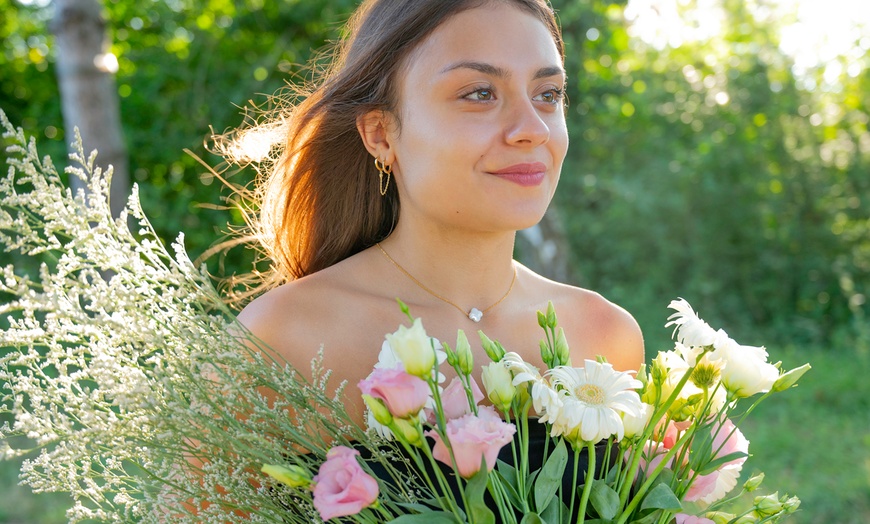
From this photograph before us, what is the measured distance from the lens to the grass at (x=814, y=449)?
15.2 feet

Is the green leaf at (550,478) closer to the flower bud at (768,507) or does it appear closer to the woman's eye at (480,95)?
the flower bud at (768,507)

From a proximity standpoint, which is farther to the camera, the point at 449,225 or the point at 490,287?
the point at 490,287

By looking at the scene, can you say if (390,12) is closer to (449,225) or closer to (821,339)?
(449,225)

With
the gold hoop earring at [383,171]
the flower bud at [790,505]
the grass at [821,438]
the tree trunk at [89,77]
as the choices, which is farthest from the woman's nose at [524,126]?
the tree trunk at [89,77]

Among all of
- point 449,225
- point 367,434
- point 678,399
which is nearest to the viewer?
point 367,434

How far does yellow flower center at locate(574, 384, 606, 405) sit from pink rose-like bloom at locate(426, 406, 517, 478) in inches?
7.1

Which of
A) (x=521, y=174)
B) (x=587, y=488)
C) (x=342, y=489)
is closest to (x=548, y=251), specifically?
(x=521, y=174)

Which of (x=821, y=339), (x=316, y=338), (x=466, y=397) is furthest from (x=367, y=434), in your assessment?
(x=821, y=339)

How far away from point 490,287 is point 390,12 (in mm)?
700

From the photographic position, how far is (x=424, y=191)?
6.68 feet

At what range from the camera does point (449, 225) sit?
2.11 metres

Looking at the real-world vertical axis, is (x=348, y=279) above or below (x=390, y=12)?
below

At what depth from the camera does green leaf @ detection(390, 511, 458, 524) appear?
1410 millimetres

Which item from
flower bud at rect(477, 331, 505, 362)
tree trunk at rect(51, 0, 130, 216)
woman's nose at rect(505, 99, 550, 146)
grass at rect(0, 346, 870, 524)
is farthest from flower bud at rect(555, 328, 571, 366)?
tree trunk at rect(51, 0, 130, 216)
